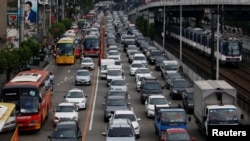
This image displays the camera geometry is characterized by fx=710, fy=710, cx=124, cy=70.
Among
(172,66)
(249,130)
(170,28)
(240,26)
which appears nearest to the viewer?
(249,130)

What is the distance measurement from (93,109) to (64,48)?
93.3 ft

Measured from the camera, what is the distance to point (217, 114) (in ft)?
109

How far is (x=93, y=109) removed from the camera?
4591 centimetres

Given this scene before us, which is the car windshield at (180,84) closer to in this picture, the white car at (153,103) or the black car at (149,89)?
the black car at (149,89)

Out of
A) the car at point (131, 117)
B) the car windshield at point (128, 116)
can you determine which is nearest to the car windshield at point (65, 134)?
the car at point (131, 117)

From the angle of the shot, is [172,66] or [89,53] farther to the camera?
[89,53]

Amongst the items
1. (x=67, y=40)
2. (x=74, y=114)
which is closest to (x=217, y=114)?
(x=74, y=114)

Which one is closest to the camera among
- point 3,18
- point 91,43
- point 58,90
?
point 58,90

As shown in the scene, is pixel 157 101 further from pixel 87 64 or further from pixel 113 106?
pixel 87 64

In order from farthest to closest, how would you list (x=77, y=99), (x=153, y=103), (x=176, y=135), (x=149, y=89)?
(x=149, y=89), (x=77, y=99), (x=153, y=103), (x=176, y=135)

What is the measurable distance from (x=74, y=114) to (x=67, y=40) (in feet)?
119

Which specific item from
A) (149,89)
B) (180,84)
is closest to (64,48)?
(180,84)

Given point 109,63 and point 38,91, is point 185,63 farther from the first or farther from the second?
point 38,91

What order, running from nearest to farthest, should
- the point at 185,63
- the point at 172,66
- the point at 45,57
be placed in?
the point at 172,66
the point at 185,63
the point at 45,57
